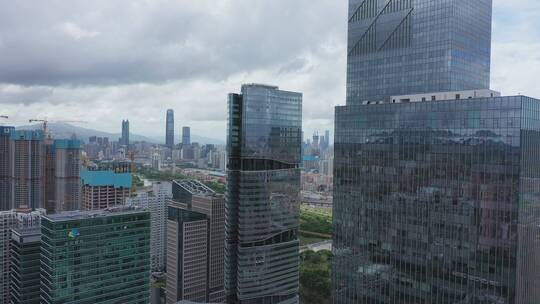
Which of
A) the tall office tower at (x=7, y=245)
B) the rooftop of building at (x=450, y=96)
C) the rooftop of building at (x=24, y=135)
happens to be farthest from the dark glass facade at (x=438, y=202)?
the rooftop of building at (x=24, y=135)

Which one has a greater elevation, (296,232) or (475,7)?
(475,7)

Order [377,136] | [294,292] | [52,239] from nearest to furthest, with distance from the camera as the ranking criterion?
1. [377,136]
2. [52,239]
3. [294,292]

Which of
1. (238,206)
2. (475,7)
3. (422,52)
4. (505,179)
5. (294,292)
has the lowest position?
(294,292)

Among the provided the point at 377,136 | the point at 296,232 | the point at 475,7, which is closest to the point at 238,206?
the point at 296,232

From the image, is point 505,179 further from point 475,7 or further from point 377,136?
point 475,7

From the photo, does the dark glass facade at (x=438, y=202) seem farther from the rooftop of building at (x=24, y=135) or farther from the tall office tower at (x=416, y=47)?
the rooftop of building at (x=24, y=135)
